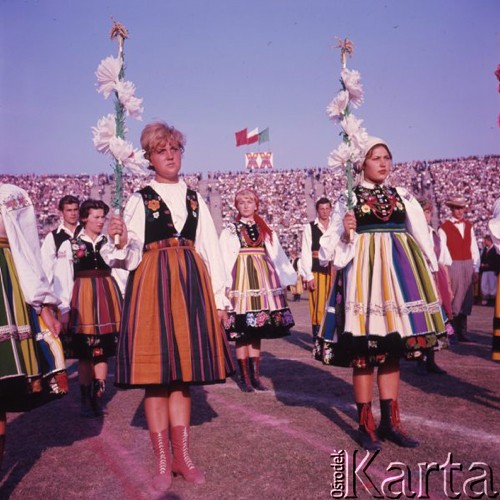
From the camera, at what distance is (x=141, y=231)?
12.3 feet

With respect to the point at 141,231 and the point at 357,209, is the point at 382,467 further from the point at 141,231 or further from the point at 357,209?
the point at 141,231

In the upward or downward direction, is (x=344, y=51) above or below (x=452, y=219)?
above

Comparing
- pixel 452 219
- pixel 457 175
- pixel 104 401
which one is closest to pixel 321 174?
pixel 457 175

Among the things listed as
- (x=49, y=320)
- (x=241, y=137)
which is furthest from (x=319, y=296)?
(x=241, y=137)

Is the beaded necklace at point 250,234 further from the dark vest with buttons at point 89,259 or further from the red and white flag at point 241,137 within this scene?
the red and white flag at point 241,137

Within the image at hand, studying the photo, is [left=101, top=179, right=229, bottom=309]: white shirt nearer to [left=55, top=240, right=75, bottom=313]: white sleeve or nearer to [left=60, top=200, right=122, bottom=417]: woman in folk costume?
[left=60, top=200, right=122, bottom=417]: woman in folk costume

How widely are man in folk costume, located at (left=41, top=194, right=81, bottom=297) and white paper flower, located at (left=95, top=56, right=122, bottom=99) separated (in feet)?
8.44

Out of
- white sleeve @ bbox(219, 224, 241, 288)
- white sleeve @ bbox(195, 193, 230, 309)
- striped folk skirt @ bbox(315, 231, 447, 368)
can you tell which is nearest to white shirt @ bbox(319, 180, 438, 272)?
striped folk skirt @ bbox(315, 231, 447, 368)

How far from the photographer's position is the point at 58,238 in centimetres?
632

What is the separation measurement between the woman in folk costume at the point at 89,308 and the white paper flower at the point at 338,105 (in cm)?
258

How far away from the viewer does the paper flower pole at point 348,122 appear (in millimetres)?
4289

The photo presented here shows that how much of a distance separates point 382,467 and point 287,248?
31.6m

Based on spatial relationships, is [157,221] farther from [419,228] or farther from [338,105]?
[419,228]

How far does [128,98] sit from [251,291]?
3.52m
